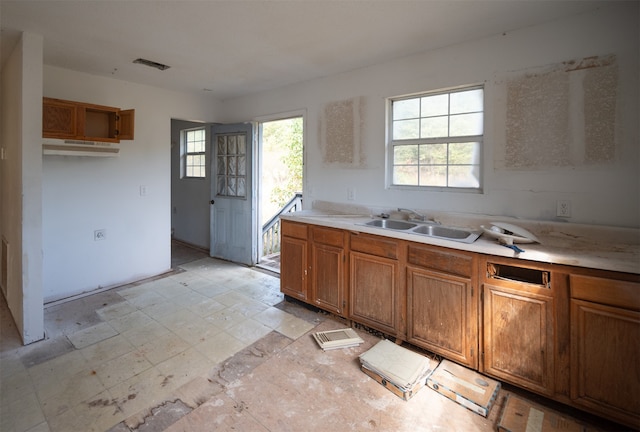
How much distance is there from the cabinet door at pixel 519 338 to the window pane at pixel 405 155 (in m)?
1.45

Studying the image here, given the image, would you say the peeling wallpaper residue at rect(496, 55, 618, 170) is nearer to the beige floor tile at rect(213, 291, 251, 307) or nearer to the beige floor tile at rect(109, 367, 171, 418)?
the beige floor tile at rect(213, 291, 251, 307)

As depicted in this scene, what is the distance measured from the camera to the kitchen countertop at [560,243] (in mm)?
1703

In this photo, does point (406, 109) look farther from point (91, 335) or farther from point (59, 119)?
point (91, 335)

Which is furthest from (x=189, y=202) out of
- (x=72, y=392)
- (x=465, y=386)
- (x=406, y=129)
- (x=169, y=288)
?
(x=465, y=386)

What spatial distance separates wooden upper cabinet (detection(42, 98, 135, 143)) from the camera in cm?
293

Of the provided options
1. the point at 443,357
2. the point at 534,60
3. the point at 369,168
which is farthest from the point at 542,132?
the point at 443,357

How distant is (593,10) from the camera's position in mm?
2121

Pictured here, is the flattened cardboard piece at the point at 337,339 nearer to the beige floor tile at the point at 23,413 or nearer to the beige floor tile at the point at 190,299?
the beige floor tile at the point at 190,299

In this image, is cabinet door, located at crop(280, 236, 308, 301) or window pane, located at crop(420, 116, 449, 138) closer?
window pane, located at crop(420, 116, 449, 138)

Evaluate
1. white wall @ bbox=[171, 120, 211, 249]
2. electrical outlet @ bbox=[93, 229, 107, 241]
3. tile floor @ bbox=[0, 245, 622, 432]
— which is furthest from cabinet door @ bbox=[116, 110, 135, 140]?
tile floor @ bbox=[0, 245, 622, 432]

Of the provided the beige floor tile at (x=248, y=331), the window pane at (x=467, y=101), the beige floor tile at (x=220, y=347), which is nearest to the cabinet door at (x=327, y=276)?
the beige floor tile at (x=248, y=331)

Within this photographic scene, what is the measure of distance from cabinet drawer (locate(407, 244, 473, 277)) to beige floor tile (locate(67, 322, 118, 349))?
2546mm

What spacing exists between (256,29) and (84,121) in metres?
2.01

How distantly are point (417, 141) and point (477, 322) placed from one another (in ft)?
5.52
